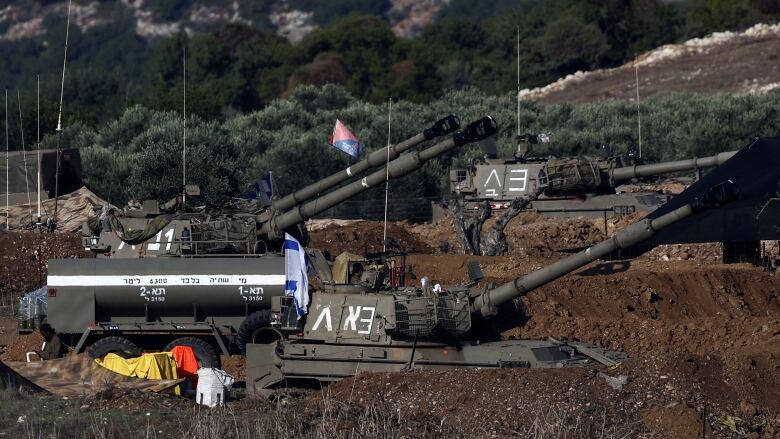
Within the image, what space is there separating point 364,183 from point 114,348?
506cm

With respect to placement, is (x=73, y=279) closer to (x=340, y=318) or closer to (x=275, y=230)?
(x=275, y=230)

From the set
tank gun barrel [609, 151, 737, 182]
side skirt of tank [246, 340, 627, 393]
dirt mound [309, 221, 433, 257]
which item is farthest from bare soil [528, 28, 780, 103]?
side skirt of tank [246, 340, 627, 393]

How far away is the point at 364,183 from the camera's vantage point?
26000 mm

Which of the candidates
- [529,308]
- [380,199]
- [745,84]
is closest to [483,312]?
[529,308]

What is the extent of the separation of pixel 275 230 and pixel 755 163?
345 inches

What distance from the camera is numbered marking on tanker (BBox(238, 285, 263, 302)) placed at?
24.6 metres

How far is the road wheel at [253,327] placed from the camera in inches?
942

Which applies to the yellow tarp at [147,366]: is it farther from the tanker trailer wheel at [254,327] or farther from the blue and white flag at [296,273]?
the blue and white flag at [296,273]

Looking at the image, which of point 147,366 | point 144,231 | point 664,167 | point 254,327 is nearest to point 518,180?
point 664,167

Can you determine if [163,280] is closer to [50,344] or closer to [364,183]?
[50,344]

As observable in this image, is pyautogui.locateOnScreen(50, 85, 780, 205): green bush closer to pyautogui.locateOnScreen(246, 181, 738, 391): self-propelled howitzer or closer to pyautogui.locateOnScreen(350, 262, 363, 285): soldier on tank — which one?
pyautogui.locateOnScreen(350, 262, 363, 285): soldier on tank

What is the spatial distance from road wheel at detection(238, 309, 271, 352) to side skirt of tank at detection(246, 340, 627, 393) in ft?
7.60

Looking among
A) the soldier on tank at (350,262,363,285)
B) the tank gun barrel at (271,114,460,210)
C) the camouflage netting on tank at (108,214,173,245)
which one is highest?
the tank gun barrel at (271,114,460,210)

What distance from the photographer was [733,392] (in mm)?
18625
